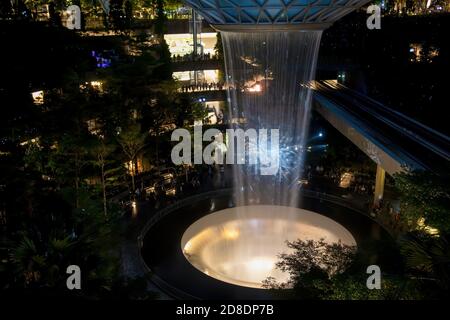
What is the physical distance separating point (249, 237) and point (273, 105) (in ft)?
54.1

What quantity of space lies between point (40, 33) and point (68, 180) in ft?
24.9

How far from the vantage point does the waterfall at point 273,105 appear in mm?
28438

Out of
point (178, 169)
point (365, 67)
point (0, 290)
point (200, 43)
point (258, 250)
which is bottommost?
point (258, 250)

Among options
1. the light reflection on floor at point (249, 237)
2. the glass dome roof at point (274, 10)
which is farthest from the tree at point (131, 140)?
the glass dome roof at point (274, 10)

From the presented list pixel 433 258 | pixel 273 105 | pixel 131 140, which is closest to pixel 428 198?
pixel 433 258

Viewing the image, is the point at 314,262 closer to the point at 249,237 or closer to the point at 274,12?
the point at 274,12

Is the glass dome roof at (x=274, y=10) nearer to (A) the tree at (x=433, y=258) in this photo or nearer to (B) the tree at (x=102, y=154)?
(A) the tree at (x=433, y=258)

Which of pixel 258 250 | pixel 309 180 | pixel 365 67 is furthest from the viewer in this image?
pixel 365 67

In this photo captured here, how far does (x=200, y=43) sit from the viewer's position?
140ft

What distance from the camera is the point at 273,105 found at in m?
36.4

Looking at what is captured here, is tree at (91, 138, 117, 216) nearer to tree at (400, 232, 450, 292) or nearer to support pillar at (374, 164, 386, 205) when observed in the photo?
support pillar at (374, 164, 386, 205)

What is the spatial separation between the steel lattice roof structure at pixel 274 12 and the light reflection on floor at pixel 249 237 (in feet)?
34.2

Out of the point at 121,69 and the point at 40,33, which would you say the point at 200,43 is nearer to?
the point at 121,69
